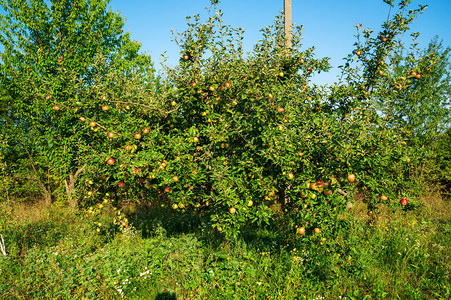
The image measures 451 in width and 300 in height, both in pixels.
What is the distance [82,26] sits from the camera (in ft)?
31.4

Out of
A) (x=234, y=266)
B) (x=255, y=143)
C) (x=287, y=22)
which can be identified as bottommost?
(x=234, y=266)

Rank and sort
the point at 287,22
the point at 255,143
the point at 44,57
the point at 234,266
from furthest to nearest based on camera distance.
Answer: the point at 44,57 < the point at 287,22 < the point at 234,266 < the point at 255,143

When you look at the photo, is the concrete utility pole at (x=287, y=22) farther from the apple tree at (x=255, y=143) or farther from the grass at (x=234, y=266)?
the grass at (x=234, y=266)

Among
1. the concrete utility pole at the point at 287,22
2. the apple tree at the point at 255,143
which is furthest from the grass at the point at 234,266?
the concrete utility pole at the point at 287,22

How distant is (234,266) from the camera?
4469 millimetres

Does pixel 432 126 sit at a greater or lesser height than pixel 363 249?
greater

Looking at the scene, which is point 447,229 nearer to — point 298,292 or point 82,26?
point 298,292

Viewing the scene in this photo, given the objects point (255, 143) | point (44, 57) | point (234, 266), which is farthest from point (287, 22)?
point (44, 57)

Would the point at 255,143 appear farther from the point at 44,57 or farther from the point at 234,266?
the point at 44,57

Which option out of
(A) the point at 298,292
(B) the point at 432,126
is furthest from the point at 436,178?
(A) the point at 298,292

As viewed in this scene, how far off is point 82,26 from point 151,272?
930cm

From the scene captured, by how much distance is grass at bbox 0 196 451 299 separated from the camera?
13.2ft

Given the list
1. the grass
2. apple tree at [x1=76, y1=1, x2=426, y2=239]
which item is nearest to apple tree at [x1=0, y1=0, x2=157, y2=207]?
the grass

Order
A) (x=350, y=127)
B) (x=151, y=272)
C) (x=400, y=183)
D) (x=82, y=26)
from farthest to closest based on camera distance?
(x=82, y=26)
(x=151, y=272)
(x=400, y=183)
(x=350, y=127)
